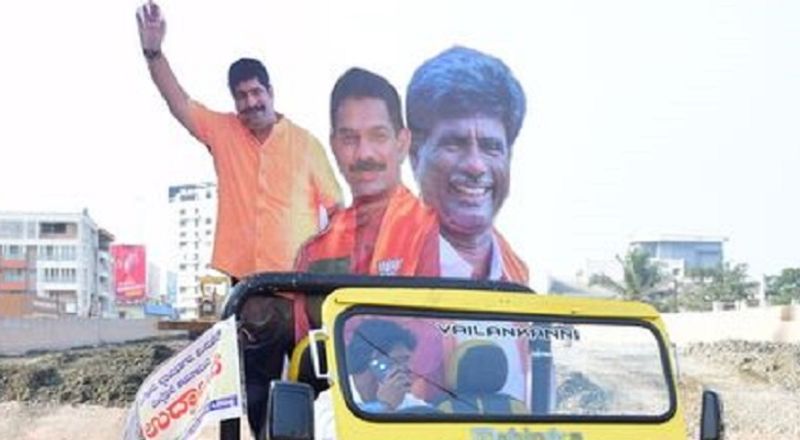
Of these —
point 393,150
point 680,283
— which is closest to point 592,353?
point 393,150

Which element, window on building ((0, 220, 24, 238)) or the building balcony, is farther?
window on building ((0, 220, 24, 238))

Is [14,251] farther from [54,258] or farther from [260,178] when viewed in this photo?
[260,178]

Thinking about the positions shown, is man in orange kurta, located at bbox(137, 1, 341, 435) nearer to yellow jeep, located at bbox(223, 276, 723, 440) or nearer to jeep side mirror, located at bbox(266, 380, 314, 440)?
yellow jeep, located at bbox(223, 276, 723, 440)

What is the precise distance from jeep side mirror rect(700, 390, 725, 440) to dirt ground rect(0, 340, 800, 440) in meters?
16.8

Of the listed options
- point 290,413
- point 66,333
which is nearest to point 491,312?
point 290,413

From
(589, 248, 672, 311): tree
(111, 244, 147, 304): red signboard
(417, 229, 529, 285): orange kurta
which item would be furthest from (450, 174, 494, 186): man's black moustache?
(111, 244, 147, 304): red signboard

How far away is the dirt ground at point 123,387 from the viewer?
2439cm

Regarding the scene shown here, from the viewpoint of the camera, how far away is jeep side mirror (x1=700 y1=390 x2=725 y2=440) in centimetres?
536

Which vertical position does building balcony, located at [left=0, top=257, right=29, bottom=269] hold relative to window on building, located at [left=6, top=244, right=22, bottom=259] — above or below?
below

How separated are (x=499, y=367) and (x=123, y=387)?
2400 centimetres

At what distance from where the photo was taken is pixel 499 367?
17.0ft

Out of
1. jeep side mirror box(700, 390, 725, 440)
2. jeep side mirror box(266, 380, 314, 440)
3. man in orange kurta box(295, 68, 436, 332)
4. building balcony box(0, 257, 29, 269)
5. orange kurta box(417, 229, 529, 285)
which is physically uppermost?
building balcony box(0, 257, 29, 269)

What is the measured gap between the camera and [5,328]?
39.0 meters

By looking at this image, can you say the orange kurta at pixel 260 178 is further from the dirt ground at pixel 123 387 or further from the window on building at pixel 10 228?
the window on building at pixel 10 228
